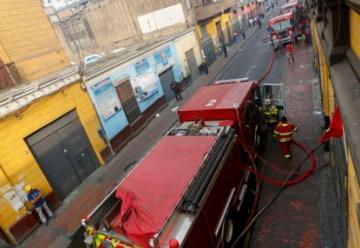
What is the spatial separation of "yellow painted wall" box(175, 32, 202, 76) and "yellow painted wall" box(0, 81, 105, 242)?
12.4 meters

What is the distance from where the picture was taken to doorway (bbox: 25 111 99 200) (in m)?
11.4

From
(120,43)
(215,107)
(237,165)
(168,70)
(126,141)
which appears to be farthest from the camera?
(120,43)

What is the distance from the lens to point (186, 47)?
24891 mm

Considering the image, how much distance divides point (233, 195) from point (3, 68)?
459 inches

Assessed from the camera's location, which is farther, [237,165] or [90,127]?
[90,127]

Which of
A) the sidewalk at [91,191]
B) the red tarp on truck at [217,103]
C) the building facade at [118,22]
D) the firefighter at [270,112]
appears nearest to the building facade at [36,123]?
the sidewalk at [91,191]

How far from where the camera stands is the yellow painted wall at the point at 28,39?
13.8 meters

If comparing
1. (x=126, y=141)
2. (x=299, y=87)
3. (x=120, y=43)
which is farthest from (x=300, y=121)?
(x=120, y=43)

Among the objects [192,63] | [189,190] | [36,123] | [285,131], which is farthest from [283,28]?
[189,190]

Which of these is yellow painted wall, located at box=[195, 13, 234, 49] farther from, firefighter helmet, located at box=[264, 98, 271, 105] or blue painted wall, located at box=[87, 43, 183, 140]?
firefighter helmet, located at box=[264, 98, 271, 105]

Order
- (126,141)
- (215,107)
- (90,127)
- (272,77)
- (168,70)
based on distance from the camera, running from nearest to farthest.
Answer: (215,107) < (90,127) < (126,141) < (272,77) < (168,70)

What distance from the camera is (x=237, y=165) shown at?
7758 millimetres

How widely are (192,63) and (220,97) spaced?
17.3m

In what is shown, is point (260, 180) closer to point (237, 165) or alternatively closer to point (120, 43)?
point (237, 165)
